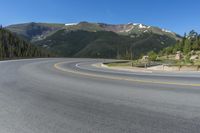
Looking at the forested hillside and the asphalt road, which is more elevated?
the forested hillside

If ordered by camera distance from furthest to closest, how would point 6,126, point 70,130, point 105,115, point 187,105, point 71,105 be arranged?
point 71,105
point 187,105
point 105,115
point 6,126
point 70,130

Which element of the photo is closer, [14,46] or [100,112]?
[100,112]

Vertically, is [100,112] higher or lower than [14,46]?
lower

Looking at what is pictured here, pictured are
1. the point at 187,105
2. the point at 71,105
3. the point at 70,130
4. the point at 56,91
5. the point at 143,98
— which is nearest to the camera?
the point at 70,130

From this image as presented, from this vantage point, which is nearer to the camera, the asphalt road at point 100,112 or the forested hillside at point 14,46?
the asphalt road at point 100,112

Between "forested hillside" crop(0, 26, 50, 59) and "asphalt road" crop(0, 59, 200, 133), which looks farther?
"forested hillside" crop(0, 26, 50, 59)

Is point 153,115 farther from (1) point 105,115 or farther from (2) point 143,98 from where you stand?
(2) point 143,98

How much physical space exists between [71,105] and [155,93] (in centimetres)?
297

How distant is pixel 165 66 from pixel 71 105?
58.2ft

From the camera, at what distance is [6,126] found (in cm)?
526

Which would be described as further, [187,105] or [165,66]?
[165,66]

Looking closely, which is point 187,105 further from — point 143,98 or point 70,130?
point 70,130

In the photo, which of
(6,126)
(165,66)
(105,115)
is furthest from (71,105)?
(165,66)

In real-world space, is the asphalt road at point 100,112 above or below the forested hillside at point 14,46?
below
